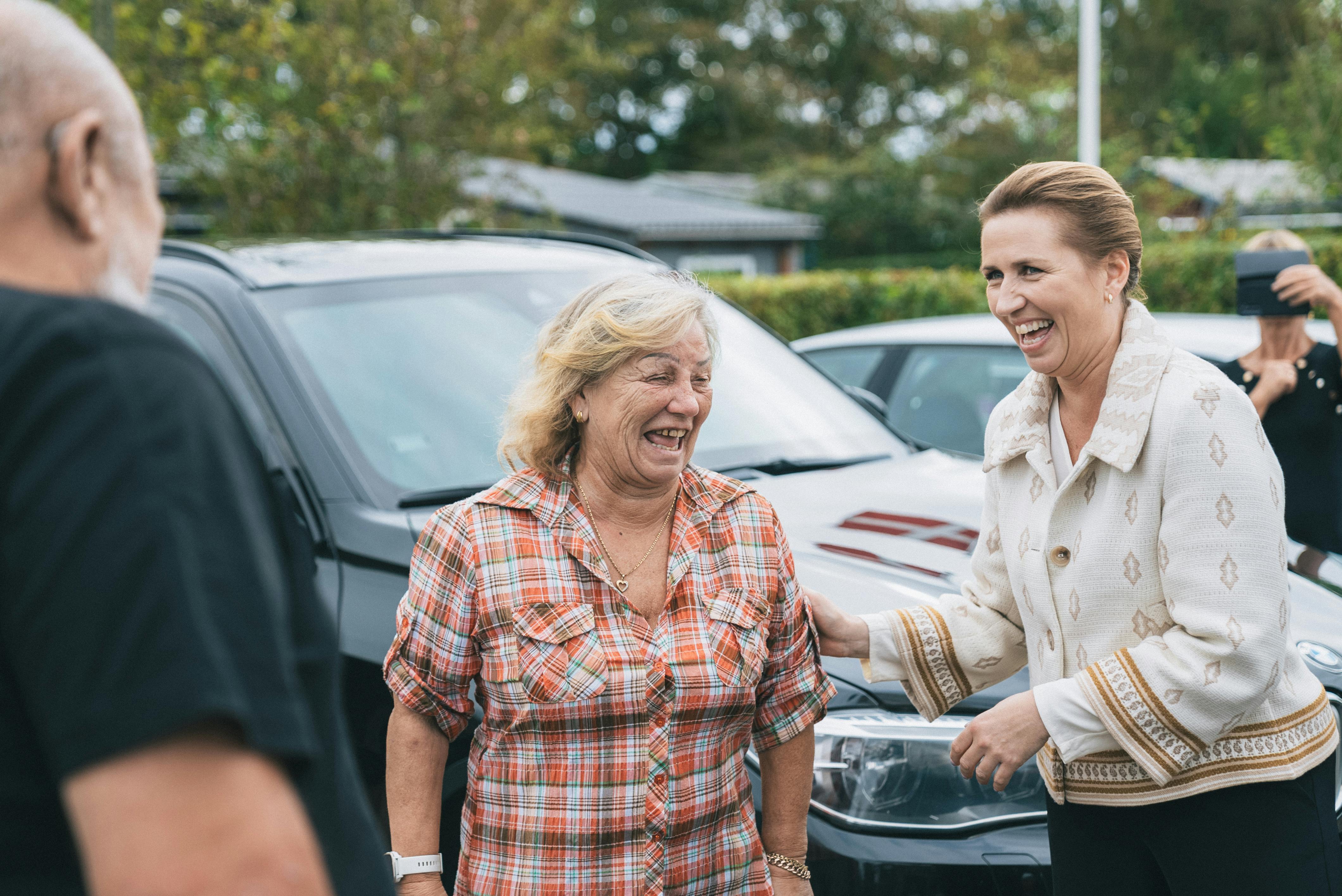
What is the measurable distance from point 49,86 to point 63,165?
7cm

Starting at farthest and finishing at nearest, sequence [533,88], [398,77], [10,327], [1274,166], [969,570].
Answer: [1274,166], [533,88], [398,77], [969,570], [10,327]

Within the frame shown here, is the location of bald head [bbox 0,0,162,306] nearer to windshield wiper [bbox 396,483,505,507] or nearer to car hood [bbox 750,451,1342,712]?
car hood [bbox 750,451,1342,712]

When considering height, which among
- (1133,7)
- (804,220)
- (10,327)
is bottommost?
(804,220)

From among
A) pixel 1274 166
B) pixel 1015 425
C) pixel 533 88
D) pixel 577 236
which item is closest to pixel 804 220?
pixel 1274 166

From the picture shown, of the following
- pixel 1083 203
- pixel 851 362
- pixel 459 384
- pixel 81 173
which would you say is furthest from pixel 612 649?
pixel 851 362

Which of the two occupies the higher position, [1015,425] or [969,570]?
[1015,425]

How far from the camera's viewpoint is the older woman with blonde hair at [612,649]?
6.84 feet

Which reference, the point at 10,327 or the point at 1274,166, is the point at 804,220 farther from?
the point at 10,327

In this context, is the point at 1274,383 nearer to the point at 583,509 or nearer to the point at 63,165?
the point at 583,509

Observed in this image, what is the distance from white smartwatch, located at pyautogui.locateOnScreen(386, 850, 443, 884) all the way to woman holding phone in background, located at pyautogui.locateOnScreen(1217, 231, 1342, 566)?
11.0ft

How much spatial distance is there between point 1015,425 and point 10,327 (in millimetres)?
1879

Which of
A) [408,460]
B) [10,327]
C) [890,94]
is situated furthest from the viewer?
[890,94]

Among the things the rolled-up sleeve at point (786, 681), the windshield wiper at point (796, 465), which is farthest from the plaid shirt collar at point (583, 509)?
the windshield wiper at point (796, 465)

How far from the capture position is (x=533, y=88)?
1204 centimetres
